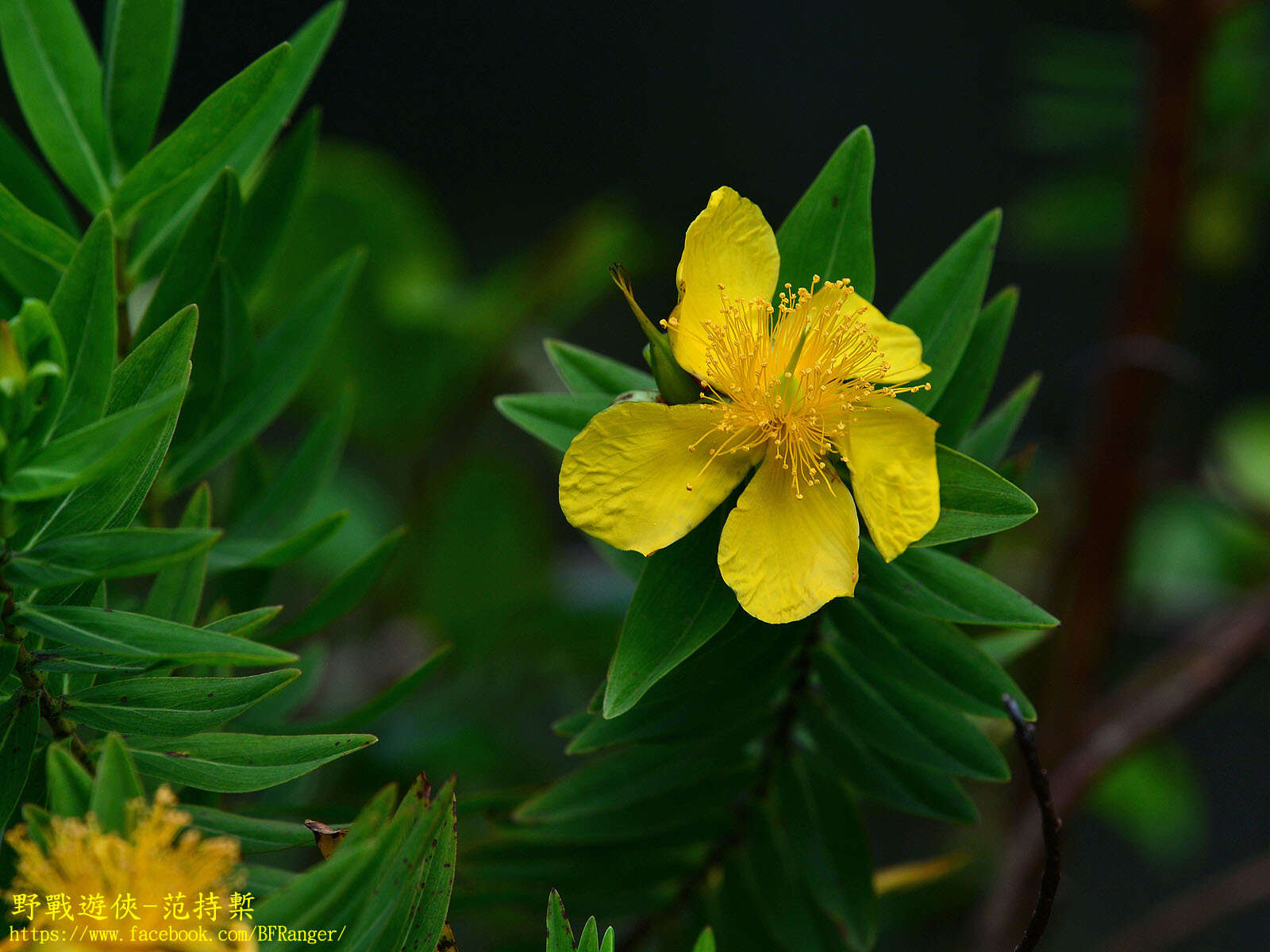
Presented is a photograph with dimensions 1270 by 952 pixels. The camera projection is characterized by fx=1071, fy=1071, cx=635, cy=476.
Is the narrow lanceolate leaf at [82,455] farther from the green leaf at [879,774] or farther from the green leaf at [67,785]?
the green leaf at [879,774]

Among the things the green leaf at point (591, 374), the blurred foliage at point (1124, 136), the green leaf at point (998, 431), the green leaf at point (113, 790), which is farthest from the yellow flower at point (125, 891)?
the blurred foliage at point (1124, 136)

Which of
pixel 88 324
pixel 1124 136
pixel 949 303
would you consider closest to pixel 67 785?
pixel 88 324

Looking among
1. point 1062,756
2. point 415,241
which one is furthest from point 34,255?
point 1062,756

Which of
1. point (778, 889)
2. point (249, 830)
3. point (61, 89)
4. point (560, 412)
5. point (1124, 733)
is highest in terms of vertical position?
point (61, 89)

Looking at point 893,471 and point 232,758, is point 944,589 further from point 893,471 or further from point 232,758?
point 232,758

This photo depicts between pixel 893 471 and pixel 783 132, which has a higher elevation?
pixel 893 471

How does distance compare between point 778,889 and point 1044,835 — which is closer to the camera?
point 1044,835
